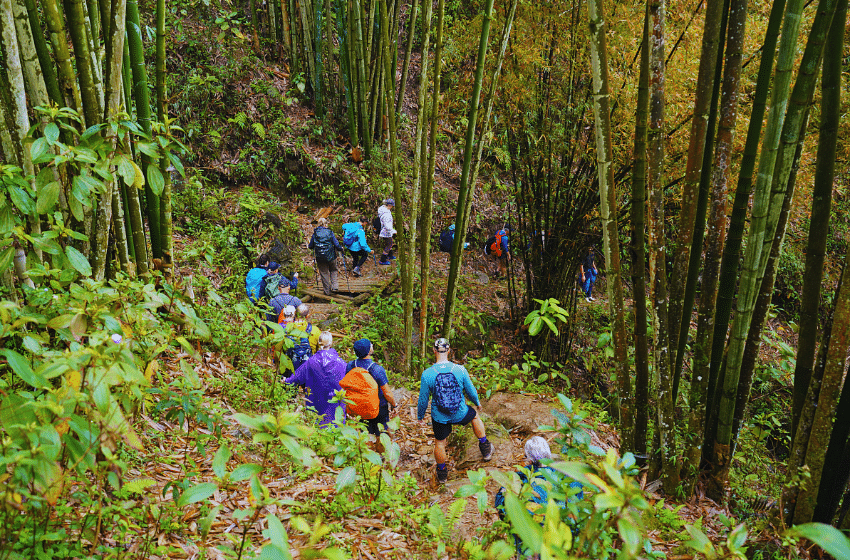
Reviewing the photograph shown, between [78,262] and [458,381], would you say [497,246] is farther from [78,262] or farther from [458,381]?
[78,262]

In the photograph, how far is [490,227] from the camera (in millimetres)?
9820

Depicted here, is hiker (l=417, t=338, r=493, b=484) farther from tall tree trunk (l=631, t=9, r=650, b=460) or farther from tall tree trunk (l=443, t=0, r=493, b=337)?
tall tree trunk (l=443, t=0, r=493, b=337)

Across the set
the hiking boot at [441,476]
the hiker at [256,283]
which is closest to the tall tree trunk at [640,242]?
the hiking boot at [441,476]

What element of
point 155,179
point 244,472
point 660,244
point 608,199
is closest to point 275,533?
point 244,472

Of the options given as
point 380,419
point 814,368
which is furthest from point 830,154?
point 380,419

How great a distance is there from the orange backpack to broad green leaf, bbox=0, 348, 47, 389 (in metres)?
2.46

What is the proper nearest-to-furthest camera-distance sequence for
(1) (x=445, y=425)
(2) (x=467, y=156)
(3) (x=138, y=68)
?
(3) (x=138, y=68)
(1) (x=445, y=425)
(2) (x=467, y=156)

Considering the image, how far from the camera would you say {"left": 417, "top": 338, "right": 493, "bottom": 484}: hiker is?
3.45 m

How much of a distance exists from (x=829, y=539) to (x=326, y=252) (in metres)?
6.38

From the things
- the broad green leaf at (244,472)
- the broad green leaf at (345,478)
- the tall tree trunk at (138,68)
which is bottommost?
the broad green leaf at (345,478)

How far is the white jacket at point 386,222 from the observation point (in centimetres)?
799

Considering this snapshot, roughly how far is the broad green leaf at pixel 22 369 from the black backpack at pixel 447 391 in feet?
8.20

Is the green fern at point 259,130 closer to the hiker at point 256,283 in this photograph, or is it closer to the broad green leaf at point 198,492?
the hiker at point 256,283

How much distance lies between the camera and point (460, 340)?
7.10 metres
